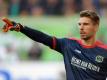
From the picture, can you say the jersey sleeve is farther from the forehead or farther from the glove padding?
the forehead

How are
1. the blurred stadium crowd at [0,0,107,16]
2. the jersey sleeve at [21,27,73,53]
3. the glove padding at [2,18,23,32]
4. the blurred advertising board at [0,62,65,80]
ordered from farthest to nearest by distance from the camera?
the blurred stadium crowd at [0,0,107,16] < the blurred advertising board at [0,62,65,80] < the jersey sleeve at [21,27,73,53] < the glove padding at [2,18,23,32]

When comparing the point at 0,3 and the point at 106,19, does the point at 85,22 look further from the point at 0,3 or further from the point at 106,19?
the point at 0,3

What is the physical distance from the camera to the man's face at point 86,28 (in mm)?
8719

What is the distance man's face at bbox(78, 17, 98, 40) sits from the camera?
28.6ft

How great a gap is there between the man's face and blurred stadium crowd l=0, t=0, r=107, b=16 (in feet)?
25.6

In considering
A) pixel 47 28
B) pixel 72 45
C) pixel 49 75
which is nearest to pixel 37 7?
pixel 47 28

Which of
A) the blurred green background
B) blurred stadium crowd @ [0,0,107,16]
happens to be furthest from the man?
blurred stadium crowd @ [0,0,107,16]

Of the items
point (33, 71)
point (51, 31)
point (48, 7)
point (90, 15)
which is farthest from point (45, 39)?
point (48, 7)

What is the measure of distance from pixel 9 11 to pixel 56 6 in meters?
1.33

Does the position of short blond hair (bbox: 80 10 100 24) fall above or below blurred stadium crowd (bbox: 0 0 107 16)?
above

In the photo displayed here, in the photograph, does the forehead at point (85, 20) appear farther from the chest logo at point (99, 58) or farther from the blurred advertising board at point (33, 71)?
the blurred advertising board at point (33, 71)

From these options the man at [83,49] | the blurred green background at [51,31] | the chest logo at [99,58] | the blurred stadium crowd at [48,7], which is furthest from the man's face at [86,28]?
the blurred stadium crowd at [48,7]

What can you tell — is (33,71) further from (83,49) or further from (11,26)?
(11,26)

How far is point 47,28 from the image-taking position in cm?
1571
